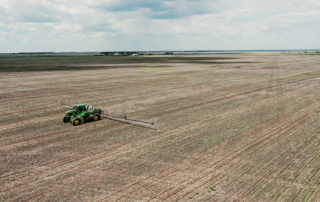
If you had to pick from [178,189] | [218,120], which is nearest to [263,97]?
[218,120]

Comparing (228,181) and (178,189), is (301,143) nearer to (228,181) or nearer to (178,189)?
(228,181)

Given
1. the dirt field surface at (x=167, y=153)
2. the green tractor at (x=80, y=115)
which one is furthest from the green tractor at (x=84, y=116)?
the dirt field surface at (x=167, y=153)

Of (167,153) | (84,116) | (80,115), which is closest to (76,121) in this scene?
(80,115)

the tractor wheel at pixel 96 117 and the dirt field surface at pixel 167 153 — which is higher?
the tractor wheel at pixel 96 117

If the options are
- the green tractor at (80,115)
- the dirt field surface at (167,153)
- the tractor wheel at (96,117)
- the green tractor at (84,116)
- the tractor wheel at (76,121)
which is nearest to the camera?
the dirt field surface at (167,153)

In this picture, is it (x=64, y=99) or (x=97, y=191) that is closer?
(x=97, y=191)

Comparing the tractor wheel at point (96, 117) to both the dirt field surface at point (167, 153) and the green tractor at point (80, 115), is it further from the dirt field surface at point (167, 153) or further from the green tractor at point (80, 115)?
the dirt field surface at point (167, 153)

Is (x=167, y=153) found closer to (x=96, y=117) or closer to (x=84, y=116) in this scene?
(x=96, y=117)

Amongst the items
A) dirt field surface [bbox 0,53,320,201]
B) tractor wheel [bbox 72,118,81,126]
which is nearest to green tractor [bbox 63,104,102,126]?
tractor wheel [bbox 72,118,81,126]

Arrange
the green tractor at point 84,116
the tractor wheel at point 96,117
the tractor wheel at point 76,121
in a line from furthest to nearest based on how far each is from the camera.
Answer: the tractor wheel at point 96,117 < the green tractor at point 84,116 < the tractor wheel at point 76,121
